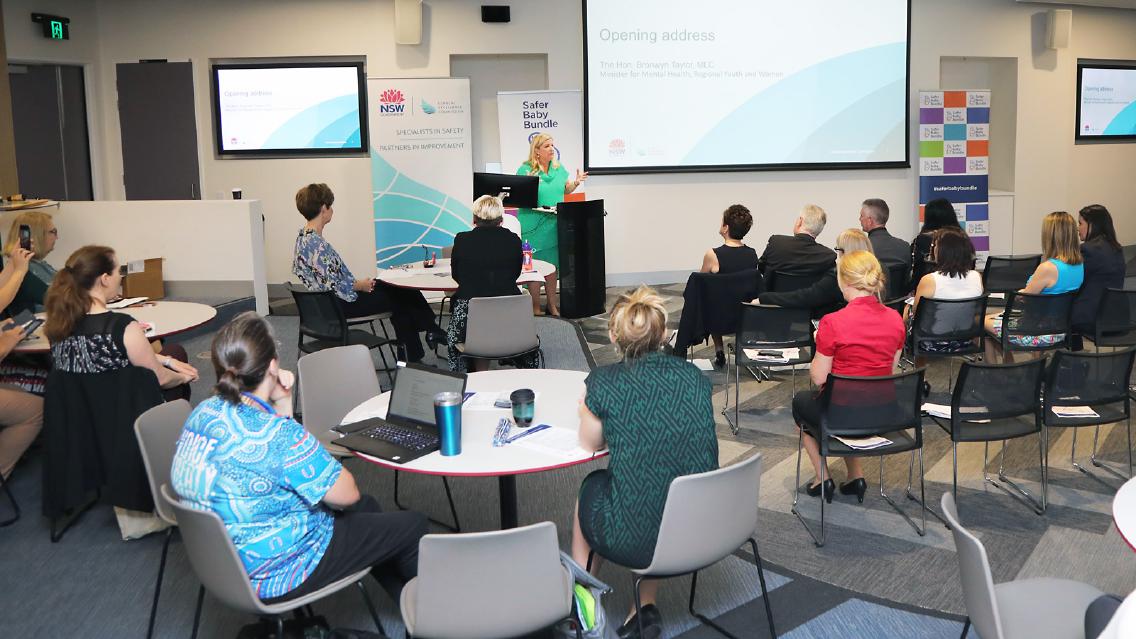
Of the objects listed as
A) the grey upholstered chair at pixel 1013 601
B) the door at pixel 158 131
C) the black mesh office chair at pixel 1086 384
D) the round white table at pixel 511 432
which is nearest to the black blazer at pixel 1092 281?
the black mesh office chair at pixel 1086 384

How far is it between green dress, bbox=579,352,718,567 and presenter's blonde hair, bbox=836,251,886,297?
146 centimetres

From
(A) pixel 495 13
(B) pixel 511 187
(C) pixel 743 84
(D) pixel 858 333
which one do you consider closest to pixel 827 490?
(D) pixel 858 333

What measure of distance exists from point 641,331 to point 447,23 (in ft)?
24.1

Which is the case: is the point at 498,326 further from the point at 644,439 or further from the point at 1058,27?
the point at 1058,27

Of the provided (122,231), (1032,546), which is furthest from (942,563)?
(122,231)

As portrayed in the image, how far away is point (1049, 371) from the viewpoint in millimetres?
4273

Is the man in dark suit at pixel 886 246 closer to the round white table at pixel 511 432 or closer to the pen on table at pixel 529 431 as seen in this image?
the round white table at pixel 511 432

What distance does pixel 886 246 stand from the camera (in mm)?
6586

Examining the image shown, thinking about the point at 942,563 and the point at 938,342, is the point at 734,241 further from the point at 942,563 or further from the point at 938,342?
the point at 942,563

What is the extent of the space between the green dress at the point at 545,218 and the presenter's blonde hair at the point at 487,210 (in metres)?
2.84

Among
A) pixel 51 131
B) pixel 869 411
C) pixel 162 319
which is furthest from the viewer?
pixel 51 131

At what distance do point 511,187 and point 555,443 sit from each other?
5579 millimetres

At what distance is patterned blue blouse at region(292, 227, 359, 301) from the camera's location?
5.93m

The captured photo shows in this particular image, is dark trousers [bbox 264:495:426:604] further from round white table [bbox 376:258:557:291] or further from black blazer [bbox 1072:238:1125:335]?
black blazer [bbox 1072:238:1125:335]
